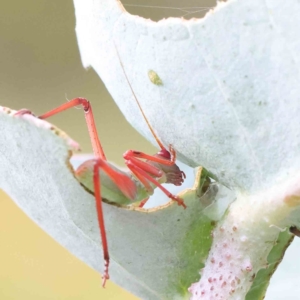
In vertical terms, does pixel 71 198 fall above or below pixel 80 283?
below

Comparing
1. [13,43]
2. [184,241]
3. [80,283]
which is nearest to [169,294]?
[184,241]

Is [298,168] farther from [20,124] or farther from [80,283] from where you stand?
[80,283]

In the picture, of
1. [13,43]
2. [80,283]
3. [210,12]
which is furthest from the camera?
[13,43]

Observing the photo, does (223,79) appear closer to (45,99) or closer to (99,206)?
(99,206)

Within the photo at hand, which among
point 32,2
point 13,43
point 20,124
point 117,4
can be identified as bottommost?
point 20,124

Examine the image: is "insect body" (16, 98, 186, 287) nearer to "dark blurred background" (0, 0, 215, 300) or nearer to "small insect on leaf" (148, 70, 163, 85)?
"small insect on leaf" (148, 70, 163, 85)

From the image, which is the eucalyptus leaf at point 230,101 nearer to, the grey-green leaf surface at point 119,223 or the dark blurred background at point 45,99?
the grey-green leaf surface at point 119,223
